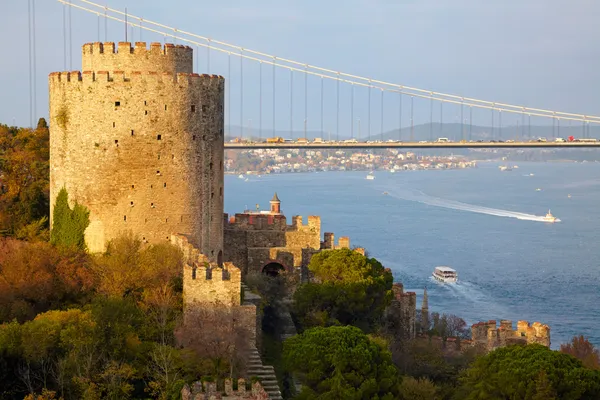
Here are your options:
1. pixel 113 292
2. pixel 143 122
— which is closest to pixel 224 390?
pixel 113 292

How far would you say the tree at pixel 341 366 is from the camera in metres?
16.1

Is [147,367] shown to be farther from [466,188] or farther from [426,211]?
[466,188]

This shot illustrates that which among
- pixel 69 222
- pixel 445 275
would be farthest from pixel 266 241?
pixel 445 275

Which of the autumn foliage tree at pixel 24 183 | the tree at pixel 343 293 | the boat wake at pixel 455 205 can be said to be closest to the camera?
the autumn foliage tree at pixel 24 183

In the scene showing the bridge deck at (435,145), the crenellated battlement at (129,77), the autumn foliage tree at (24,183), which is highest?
the crenellated battlement at (129,77)

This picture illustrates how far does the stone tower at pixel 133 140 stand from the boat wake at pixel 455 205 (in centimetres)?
6059

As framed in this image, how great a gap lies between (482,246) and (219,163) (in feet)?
143

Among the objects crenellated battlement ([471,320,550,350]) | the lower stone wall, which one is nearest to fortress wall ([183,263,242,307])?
the lower stone wall

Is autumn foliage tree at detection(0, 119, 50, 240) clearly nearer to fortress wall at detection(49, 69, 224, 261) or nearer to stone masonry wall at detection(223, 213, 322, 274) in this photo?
fortress wall at detection(49, 69, 224, 261)

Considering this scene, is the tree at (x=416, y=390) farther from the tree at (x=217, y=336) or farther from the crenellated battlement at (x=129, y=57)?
the crenellated battlement at (x=129, y=57)

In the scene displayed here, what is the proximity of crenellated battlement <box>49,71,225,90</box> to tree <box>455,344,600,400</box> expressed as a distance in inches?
292

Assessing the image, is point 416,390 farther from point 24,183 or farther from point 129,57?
point 24,183

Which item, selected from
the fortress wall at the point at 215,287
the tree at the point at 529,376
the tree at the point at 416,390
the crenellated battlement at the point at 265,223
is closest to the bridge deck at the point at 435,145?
the crenellated battlement at the point at 265,223

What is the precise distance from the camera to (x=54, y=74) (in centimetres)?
1939
